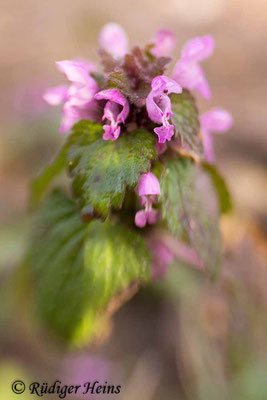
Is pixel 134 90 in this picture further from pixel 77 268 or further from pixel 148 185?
pixel 77 268

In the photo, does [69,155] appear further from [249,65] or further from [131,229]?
[249,65]

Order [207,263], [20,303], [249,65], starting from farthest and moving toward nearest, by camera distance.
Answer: [249,65]
[20,303]
[207,263]

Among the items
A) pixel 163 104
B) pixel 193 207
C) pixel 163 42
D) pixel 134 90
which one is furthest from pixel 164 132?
pixel 163 42

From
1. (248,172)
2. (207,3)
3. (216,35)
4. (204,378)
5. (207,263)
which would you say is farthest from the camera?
(207,3)

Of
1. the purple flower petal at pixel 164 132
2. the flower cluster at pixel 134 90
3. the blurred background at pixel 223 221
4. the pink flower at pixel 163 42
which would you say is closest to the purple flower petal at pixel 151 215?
the flower cluster at pixel 134 90

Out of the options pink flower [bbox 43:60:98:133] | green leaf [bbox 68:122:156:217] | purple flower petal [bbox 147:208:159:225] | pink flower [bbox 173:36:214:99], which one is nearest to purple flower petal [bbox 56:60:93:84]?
pink flower [bbox 43:60:98:133]

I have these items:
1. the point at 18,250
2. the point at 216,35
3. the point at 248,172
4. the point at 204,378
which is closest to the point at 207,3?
the point at 216,35

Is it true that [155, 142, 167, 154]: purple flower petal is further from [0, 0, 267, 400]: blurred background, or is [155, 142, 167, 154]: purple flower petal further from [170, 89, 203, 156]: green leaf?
[0, 0, 267, 400]: blurred background

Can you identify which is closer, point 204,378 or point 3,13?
point 204,378
